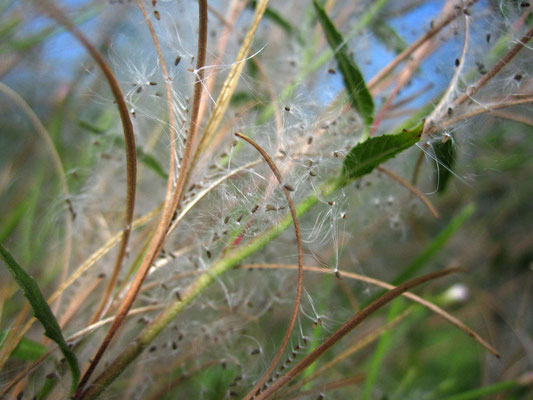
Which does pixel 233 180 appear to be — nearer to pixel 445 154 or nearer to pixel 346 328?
pixel 346 328

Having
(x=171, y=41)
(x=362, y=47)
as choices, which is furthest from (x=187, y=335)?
(x=362, y=47)

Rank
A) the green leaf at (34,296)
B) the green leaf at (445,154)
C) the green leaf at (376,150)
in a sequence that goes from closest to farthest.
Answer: the green leaf at (34,296), the green leaf at (376,150), the green leaf at (445,154)

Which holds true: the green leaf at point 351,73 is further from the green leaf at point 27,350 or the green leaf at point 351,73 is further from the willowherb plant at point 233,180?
the green leaf at point 27,350

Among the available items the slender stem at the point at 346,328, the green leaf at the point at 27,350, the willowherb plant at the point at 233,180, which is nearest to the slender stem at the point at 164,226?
the willowherb plant at the point at 233,180

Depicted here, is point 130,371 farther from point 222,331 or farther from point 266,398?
point 266,398

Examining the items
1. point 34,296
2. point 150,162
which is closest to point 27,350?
point 34,296

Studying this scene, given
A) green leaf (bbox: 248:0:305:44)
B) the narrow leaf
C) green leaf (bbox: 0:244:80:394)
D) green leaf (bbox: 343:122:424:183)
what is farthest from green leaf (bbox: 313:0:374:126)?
green leaf (bbox: 0:244:80:394)

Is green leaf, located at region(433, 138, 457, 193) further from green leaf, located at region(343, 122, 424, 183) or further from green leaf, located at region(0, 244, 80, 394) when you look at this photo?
green leaf, located at region(0, 244, 80, 394)
